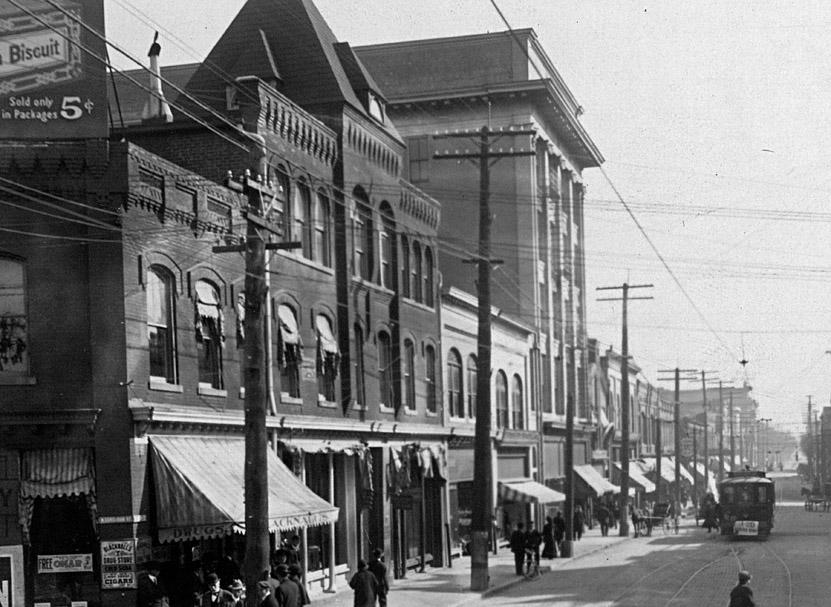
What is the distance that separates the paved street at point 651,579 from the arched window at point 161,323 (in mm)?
7793

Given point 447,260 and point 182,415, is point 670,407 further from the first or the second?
point 182,415

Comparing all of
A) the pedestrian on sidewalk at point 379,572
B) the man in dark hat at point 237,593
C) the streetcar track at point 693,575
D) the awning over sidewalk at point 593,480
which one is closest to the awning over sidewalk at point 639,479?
the awning over sidewalk at point 593,480

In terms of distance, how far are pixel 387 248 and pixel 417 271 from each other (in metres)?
3.12

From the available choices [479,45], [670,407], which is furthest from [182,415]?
[670,407]

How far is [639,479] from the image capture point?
7781 centimetres

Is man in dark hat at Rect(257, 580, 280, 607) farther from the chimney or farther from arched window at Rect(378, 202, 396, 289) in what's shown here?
arched window at Rect(378, 202, 396, 289)

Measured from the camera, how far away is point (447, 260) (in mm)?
59188

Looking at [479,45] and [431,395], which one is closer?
[431,395]

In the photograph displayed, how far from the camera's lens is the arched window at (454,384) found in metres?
44.0

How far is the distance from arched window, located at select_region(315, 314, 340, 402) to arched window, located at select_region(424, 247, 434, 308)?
9037 mm

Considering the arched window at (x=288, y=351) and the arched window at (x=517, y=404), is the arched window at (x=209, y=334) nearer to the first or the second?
the arched window at (x=288, y=351)

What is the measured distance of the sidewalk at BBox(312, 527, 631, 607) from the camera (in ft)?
96.0

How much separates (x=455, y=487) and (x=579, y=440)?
24846mm

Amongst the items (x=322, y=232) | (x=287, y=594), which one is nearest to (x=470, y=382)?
(x=322, y=232)
